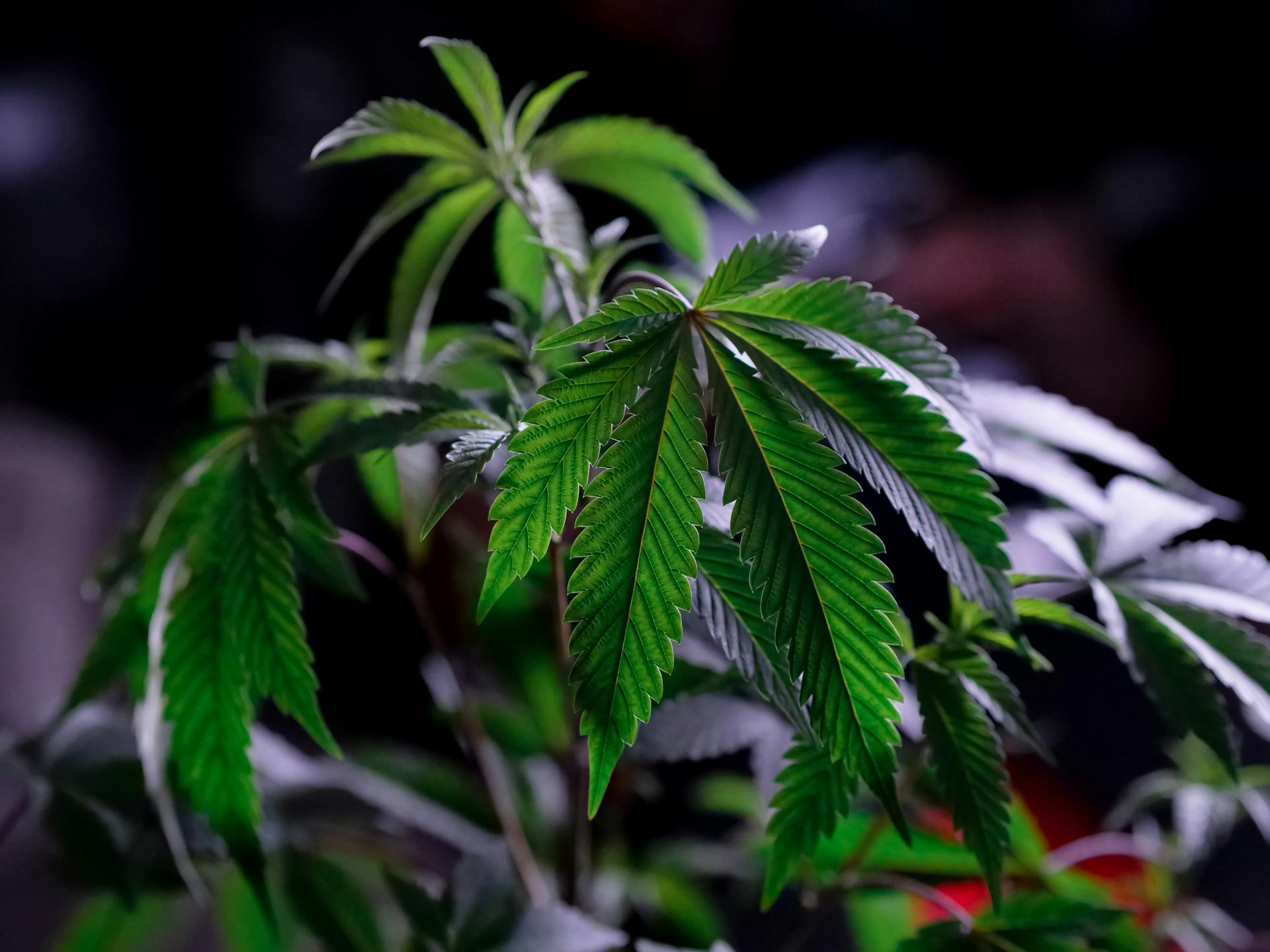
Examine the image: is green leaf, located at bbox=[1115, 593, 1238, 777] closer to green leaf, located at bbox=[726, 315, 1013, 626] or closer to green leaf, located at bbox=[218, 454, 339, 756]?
green leaf, located at bbox=[726, 315, 1013, 626]

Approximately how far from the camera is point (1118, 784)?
127cm

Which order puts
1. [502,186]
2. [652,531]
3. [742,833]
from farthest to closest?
[742,833] → [502,186] → [652,531]

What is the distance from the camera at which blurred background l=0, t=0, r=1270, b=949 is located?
1389 millimetres

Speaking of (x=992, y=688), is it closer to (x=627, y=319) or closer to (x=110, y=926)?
(x=627, y=319)

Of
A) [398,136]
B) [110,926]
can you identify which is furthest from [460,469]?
[110,926]

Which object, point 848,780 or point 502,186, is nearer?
point 848,780

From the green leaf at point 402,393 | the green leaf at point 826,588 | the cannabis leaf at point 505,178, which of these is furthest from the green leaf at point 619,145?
the green leaf at point 826,588

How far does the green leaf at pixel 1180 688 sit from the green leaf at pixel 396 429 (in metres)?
0.34

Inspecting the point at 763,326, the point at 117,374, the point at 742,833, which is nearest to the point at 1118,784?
the point at 742,833

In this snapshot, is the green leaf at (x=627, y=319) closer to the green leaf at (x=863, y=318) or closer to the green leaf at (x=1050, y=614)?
the green leaf at (x=863, y=318)

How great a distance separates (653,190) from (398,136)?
0.19 m

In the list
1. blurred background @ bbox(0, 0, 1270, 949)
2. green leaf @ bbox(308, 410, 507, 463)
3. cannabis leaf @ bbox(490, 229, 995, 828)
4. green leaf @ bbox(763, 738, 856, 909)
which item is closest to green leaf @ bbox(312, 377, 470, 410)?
green leaf @ bbox(308, 410, 507, 463)

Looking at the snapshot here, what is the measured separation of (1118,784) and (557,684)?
32.7 inches

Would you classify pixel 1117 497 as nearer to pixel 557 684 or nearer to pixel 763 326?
pixel 763 326
